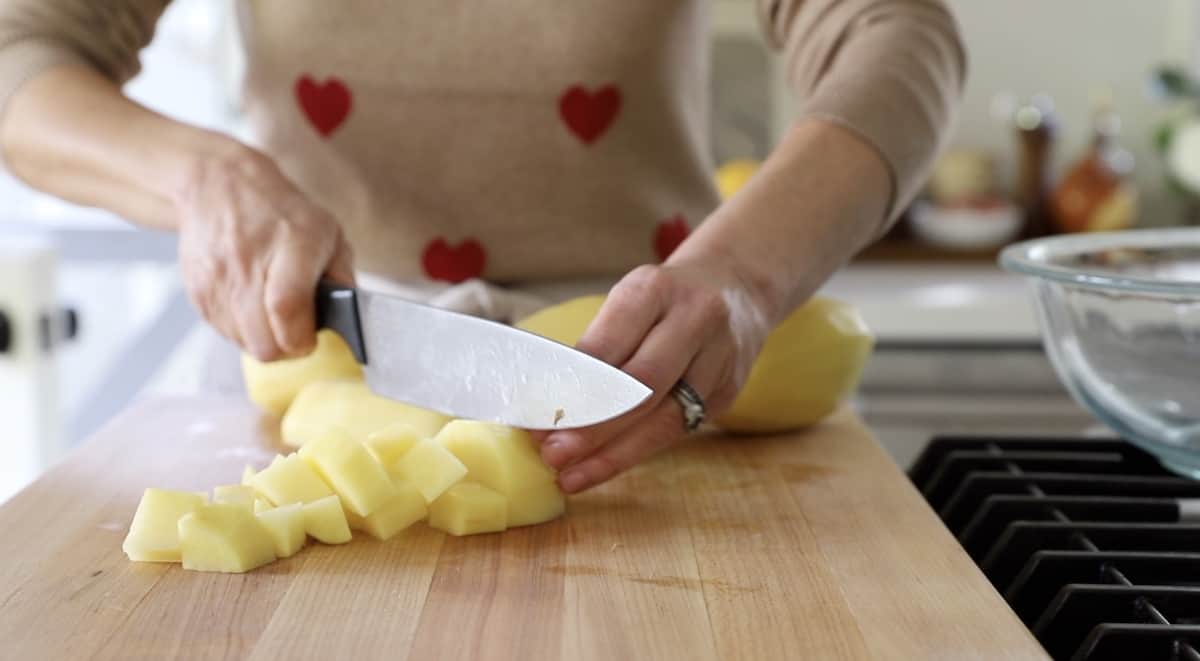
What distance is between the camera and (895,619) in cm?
72

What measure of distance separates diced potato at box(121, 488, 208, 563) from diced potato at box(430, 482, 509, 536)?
15 centimetres

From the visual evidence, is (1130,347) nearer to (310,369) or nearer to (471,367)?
(471,367)

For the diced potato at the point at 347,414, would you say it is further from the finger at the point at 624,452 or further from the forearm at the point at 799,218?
the forearm at the point at 799,218

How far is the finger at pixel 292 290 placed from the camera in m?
0.99

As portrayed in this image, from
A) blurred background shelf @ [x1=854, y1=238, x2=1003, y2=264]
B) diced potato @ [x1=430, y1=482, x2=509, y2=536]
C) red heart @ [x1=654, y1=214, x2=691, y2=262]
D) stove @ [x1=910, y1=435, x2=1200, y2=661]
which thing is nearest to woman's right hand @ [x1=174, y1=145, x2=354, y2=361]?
diced potato @ [x1=430, y1=482, x2=509, y2=536]

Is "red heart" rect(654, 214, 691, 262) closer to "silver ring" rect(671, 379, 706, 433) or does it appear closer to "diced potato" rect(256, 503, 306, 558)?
"silver ring" rect(671, 379, 706, 433)

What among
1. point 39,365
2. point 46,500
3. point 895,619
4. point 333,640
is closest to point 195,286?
point 46,500

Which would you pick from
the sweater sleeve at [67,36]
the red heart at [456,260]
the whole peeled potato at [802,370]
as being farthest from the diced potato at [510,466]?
the sweater sleeve at [67,36]

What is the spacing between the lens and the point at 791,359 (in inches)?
42.4

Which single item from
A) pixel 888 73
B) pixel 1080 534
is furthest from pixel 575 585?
pixel 888 73

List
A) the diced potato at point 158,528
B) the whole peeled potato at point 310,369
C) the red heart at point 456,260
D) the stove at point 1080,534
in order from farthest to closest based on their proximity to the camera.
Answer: the red heart at point 456,260 < the whole peeled potato at point 310,369 < the diced potato at point 158,528 < the stove at point 1080,534

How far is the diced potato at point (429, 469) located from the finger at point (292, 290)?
0.19 m

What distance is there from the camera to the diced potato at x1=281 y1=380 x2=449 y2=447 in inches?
39.6

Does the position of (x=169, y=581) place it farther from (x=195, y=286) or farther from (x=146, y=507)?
(x=195, y=286)
